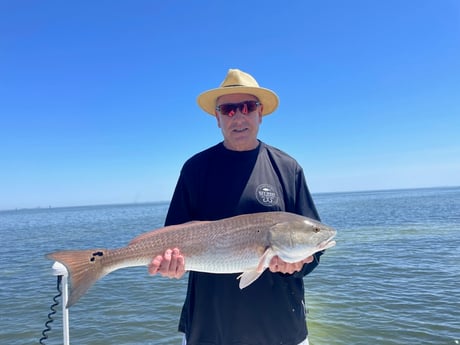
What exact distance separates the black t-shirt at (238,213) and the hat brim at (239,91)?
59 centimetres

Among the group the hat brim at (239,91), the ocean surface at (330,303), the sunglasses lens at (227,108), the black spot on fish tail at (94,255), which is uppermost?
the hat brim at (239,91)

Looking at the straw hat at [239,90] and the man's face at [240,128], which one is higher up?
the straw hat at [239,90]

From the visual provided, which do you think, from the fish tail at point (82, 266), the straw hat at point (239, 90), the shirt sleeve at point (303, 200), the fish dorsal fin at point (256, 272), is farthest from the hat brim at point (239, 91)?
the fish tail at point (82, 266)

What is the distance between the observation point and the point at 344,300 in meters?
11.9

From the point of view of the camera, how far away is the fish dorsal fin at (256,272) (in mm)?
3050

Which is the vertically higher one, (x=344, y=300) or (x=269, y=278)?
(x=269, y=278)

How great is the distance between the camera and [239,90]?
3.72 metres

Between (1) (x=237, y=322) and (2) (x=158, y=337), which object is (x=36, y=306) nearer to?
(2) (x=158, y=337)

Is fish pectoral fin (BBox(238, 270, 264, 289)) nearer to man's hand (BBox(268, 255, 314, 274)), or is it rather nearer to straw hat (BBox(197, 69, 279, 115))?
man's hand (BBox(268, 255, 314, 274))

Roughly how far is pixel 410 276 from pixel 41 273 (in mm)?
16840

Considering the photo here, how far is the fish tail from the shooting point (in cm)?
319

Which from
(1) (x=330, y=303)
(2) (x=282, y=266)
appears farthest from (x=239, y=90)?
(1) (x=330, y=303)

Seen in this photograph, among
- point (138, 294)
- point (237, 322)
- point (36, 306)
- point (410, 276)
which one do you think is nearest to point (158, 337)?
point (138, 294)

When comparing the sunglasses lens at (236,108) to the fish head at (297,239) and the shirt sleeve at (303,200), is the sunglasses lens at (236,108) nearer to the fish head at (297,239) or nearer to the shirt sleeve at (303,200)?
the shirt sleeve at (303,200)
